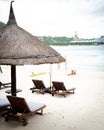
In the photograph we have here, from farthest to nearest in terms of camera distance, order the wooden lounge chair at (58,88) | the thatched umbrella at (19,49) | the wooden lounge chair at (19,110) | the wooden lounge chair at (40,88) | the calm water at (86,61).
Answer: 1. the calm water at (86,61)
2. the wooden lounge chair at (40,88)
3. the wooden lounge chair at (58,88)
4. the wooden lounge chair at (19,110)
5. the thatched umbrella at (19,49)

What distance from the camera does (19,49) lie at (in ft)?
20.6

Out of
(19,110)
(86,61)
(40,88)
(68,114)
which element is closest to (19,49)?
(19,110)

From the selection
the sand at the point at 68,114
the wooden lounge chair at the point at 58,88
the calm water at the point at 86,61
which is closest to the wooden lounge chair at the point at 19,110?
the sand at the point at 68,114

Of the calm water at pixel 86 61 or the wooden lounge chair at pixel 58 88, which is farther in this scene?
the calm water at pixel 86 61

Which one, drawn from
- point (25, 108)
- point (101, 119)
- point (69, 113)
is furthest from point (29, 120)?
point (101, 119)

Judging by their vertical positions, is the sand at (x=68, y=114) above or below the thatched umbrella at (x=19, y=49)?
below

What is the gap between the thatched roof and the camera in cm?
607

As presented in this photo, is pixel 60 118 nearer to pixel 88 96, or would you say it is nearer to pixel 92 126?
pixel 92 126

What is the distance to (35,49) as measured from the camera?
6.52 metres

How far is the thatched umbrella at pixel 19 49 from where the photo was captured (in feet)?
19.9

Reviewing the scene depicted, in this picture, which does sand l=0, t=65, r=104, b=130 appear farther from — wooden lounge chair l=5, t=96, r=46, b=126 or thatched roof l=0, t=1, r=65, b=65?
thatched roof l=0, t=1, r=65, b=65

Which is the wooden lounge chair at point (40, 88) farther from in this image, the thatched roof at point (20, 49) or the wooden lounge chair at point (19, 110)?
the thatched roof at point (20, 49)

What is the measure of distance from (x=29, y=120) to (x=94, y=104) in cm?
328

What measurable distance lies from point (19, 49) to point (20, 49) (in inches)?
1.1
